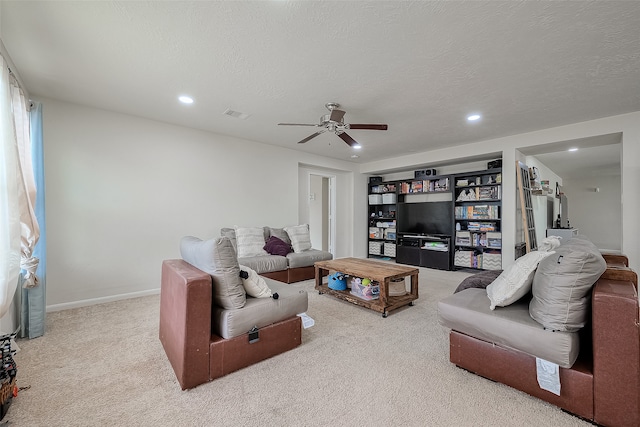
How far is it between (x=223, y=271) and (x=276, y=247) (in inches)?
98.9

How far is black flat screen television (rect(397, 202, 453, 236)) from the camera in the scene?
559 centimetres

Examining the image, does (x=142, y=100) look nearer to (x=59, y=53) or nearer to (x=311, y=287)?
(x=59, y=53)

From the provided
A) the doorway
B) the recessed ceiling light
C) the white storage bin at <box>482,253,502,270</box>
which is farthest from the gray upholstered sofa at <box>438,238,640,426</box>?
the doorway

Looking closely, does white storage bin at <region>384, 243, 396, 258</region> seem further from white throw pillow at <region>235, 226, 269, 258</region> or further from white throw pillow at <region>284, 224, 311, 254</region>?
white throw pillow at <region>235, 226, 269, 258</region>

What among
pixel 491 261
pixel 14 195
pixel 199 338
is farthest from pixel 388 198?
pixel 14 195

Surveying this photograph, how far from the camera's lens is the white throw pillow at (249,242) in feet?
13.5

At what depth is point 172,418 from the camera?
4.65ft

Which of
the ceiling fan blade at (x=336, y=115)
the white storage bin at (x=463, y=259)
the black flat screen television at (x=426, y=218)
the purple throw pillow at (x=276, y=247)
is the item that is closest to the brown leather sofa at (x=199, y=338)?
the ceiling fan blade at (x=336, y=115)

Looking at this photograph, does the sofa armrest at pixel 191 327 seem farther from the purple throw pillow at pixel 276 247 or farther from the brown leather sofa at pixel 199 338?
the purple throw pillow at pixel 276 247

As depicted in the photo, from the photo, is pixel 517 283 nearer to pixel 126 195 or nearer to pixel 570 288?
pixel 570 288

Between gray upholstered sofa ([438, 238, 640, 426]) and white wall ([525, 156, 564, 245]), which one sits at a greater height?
white wall ([525, 156, 564, 245])

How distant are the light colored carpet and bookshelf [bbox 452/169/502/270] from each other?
3.28m

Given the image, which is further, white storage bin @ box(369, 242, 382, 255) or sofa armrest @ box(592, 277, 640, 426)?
white storage bin @ box(369, 242, 382, 255)

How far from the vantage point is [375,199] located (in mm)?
6840
